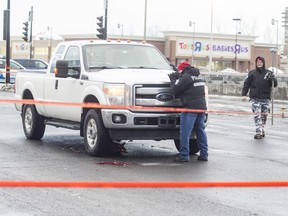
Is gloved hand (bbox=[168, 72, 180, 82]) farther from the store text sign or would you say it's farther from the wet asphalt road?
the store text sign

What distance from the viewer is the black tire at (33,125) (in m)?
13.0

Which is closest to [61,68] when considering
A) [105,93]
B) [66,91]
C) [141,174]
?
[66,91]

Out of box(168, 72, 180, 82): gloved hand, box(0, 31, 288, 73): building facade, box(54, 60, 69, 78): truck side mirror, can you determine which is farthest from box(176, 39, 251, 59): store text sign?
box(168, 72, 180, 82): gloved hand

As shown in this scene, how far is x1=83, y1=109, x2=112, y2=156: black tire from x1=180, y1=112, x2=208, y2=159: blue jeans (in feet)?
4.00

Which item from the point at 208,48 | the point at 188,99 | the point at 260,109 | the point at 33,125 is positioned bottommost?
the point at 33,125

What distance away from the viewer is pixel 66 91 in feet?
39.0

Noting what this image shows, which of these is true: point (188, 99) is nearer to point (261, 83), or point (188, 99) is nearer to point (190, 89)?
point (190, 89)

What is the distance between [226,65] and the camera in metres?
99.7

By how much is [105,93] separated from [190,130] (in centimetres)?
152

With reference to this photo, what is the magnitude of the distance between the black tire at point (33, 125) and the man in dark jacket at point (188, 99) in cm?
352

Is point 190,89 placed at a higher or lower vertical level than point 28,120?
higher

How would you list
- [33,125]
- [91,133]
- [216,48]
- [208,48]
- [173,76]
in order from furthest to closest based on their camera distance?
[216,48], [208,48], [33,125], [91,133], [173,76]

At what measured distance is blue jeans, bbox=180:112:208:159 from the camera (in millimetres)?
10383

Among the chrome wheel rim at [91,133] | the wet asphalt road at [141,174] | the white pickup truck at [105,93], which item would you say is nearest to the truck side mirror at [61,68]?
the white pickup truck at [105,93]
